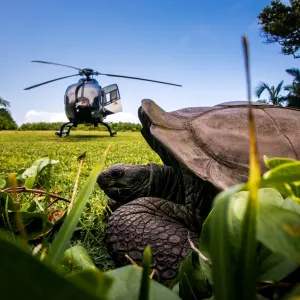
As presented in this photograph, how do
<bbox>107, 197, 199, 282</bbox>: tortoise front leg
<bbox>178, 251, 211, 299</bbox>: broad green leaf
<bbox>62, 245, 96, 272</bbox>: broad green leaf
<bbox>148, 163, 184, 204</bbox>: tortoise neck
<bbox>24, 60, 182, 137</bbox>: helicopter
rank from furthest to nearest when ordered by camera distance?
1. <bbox>24, 60, 182, 137</bbox>: helicopter
2. <bbox>148, 163, 184, 204</bbox>: tortoise neck
3. <bbox>107, 197, 199, 282</bbox>: tortoise front leg
4. <bbox>62, 245, 96, 272</bbox>: broad green leaf
5. <bbox>178, 251, 211, 299</bbox>: broad green leaf

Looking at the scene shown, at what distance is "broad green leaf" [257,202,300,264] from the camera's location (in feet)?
0.76

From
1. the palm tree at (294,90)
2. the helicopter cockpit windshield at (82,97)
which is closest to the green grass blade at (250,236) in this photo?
the helicopter cockpit windshield at (82,97)

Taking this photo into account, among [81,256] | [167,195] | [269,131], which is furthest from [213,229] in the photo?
[167,195]

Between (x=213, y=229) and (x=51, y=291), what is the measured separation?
0.09m

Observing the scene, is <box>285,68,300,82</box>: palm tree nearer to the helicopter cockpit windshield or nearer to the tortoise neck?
the helicopter cockpit windshield

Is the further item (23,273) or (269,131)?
(269,131)

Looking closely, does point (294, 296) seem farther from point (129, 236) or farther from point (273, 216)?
point (129, 236)

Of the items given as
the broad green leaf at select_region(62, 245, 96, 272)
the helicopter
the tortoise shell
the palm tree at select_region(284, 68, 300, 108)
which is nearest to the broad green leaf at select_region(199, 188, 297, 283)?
the broad green leaf at select_region(62, 245, 96, 272)

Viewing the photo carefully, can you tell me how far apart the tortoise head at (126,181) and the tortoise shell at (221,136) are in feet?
0.78

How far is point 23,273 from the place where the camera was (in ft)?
0.51

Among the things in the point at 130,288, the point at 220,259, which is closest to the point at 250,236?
the point at 220,259

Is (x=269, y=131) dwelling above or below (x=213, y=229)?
below

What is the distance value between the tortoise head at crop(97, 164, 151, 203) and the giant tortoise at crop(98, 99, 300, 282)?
0.11m

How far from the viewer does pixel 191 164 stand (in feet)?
3.58
